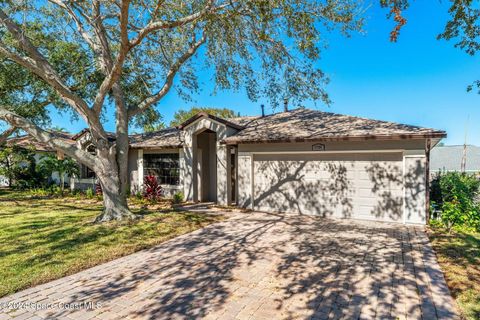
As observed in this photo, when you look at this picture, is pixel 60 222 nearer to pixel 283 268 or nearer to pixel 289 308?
pixel 283 268

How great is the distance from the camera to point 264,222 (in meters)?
9.68

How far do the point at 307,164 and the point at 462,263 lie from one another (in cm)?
606

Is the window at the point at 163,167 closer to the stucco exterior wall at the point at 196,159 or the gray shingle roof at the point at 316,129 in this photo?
the stucco exterior wall at the point at 196,159

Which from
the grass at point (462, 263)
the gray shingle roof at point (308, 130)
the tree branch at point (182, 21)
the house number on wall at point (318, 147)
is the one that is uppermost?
the tree branch at point (182, 21)

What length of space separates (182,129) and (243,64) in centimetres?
478

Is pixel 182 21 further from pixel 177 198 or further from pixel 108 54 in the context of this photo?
pixel 177 198

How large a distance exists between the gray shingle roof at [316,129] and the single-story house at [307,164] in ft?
0.10

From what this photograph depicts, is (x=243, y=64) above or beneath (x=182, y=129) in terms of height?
above

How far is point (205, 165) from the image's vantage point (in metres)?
14.8

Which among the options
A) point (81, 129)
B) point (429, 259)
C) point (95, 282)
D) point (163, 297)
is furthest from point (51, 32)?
point (429, 259)

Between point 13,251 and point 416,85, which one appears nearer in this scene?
point 13,251

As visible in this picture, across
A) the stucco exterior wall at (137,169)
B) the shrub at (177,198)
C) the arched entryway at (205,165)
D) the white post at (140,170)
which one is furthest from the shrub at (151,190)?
the white post at (140,170)

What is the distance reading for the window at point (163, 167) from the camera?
15.0 meters

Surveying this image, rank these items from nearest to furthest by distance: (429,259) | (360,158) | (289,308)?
(289,308)
(429,259)
(360,158)
